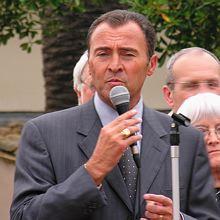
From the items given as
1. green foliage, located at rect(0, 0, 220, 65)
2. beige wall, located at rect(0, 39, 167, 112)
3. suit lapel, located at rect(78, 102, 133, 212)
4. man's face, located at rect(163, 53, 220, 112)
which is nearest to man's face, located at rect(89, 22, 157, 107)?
suit lapel, located at rect(78, 102, 133, 212)

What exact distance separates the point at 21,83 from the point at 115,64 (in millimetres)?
10022

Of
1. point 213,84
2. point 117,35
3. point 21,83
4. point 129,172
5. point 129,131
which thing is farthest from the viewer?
point 21,83

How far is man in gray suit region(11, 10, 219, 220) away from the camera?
14.6 ft

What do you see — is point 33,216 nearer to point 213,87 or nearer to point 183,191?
point 183,191

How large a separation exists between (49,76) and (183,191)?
5.87 metres

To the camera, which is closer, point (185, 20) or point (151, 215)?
point (151, 215)

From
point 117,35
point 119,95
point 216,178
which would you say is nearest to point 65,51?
point 216,178

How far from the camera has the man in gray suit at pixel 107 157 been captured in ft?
14.6

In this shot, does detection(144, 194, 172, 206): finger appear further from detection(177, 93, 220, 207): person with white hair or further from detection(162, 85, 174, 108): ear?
detection(162, 85, 174, 108): ear

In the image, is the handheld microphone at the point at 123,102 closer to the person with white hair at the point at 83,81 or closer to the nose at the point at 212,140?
the nose at the point at 212,140

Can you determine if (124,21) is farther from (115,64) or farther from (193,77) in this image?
(193,77)

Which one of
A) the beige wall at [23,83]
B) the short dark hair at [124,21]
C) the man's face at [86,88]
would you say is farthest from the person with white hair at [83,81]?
the beige wall at [23,83]

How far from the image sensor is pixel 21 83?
48.1 feet

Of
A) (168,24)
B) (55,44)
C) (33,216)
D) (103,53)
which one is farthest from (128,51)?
(55,44)
